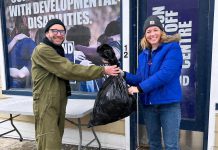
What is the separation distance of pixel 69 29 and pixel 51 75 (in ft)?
4.54

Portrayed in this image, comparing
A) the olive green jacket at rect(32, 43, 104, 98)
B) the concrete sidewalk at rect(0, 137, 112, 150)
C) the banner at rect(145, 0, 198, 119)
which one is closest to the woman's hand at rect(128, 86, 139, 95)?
the olive green jacket at rect(32, 43, 104, 98)

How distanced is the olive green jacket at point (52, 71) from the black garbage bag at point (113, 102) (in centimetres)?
17

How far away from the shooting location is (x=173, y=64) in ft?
7.68

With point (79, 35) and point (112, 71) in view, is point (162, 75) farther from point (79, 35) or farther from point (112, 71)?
point (79, 35)

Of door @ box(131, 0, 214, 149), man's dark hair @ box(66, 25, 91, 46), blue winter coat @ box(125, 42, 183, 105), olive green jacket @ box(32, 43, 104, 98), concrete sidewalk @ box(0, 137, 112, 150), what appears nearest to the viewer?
Answer: blue winter coat @ box(125, 42, 183, 105)

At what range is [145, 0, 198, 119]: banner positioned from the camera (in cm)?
317

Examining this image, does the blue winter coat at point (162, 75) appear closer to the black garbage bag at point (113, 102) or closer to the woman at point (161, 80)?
the woman at point (161, 80)

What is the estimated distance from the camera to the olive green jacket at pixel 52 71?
8.54ft

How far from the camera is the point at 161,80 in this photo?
2.33m

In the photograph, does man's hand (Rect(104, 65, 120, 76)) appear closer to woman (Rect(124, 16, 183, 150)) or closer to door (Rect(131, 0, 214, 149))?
woman (Rect(124, 16, 183, 150))

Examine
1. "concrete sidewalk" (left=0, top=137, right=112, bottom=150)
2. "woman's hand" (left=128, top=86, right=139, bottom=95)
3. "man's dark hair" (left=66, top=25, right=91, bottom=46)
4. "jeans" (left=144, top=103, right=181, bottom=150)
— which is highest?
"man's dark hair" (left=66, top=25, right=91, bottom=46)

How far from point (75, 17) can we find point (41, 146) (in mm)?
1903

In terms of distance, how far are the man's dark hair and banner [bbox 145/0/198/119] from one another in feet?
3.17

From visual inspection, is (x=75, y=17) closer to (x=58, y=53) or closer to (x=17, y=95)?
(x=58, y=53)
